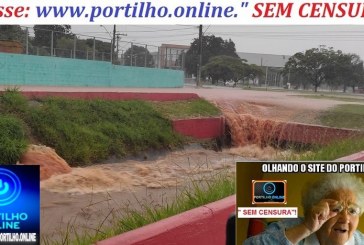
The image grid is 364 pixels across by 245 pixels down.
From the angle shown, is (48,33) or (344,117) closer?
(48,33)

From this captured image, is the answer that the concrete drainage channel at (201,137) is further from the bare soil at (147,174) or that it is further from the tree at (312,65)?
Answer: the tree at (312,65)

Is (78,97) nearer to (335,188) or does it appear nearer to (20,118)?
(20,118)

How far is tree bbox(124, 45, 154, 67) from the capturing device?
2721 millimetres

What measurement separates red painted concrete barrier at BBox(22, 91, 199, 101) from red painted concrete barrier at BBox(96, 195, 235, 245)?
602 mm

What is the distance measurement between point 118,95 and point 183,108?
352 millimetres

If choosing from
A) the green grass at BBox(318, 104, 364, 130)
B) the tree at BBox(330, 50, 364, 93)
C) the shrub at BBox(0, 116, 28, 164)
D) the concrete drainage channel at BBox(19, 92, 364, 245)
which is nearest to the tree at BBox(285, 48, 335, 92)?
the tree at BBox(330, 50, 364, 93)

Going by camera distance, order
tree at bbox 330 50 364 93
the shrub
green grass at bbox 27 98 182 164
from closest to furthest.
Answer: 1. the shrub
2. green grass at bbox 27 98 182 164
3. tree at bbox 330 50 364 93

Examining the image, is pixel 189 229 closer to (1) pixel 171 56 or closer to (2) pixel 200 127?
(2) pixel 200 127

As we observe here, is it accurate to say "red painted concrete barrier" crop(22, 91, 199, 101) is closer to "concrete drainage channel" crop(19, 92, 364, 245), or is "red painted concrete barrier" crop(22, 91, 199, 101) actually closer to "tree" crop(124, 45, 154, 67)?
"concrete drainage channel" crop(19, 92, 364, 245)

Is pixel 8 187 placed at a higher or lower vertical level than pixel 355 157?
lower

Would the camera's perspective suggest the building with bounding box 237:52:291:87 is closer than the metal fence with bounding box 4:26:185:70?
A: No

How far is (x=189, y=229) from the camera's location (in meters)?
2.79

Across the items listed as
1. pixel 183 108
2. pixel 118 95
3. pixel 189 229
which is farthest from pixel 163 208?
pixel 118 95

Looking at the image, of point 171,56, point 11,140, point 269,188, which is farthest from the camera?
point 171,56
